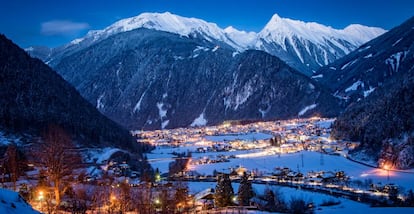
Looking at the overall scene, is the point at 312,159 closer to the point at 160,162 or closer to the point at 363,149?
the point at 363,149

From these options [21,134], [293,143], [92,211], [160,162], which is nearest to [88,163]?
[21,134]

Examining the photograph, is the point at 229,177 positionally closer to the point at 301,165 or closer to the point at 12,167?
the point at 12,167

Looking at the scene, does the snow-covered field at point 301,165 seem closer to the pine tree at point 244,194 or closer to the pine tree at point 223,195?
the pine tree at point 244,194

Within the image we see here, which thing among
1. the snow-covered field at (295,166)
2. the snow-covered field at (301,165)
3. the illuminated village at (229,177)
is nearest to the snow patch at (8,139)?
the illuminated village at (229,177)

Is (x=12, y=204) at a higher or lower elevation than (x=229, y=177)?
higher

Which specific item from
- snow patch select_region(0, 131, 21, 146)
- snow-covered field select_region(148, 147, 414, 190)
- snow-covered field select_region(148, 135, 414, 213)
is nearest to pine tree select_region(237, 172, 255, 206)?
snow-covered field select_region(148, 135, 414, 213)

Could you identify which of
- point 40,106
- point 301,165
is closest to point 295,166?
point 301,165

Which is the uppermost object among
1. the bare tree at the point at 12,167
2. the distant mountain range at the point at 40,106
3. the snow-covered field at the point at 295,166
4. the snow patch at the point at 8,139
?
the distant mountain range at the point at 40,106

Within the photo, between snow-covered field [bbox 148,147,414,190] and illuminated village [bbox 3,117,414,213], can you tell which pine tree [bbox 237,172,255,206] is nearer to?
illuminated village [bbox 3,117,414,213]
